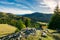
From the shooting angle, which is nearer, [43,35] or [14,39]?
[14,39]

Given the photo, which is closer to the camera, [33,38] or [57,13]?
[33,38]

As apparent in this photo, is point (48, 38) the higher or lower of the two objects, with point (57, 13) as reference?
lower

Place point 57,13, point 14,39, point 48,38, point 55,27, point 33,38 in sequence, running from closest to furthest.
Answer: point 14,39
point 33,38
point 48,38
point 55,27
point 57,13

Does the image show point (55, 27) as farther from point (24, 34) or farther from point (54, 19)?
point (24, 34)

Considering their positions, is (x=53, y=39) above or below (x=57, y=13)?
below

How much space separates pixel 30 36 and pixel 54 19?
24.7 metres

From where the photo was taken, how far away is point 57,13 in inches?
2376

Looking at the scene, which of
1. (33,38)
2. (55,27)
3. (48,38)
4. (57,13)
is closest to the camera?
(33,38)

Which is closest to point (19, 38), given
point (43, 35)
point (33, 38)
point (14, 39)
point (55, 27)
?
point (14, 39)

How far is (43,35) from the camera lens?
3869cm

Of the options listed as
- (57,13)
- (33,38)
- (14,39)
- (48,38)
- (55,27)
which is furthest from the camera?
(57,13)

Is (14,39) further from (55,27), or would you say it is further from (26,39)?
(55,27)

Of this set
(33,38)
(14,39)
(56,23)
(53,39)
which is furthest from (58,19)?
(14,39)

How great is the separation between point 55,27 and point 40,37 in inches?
791
